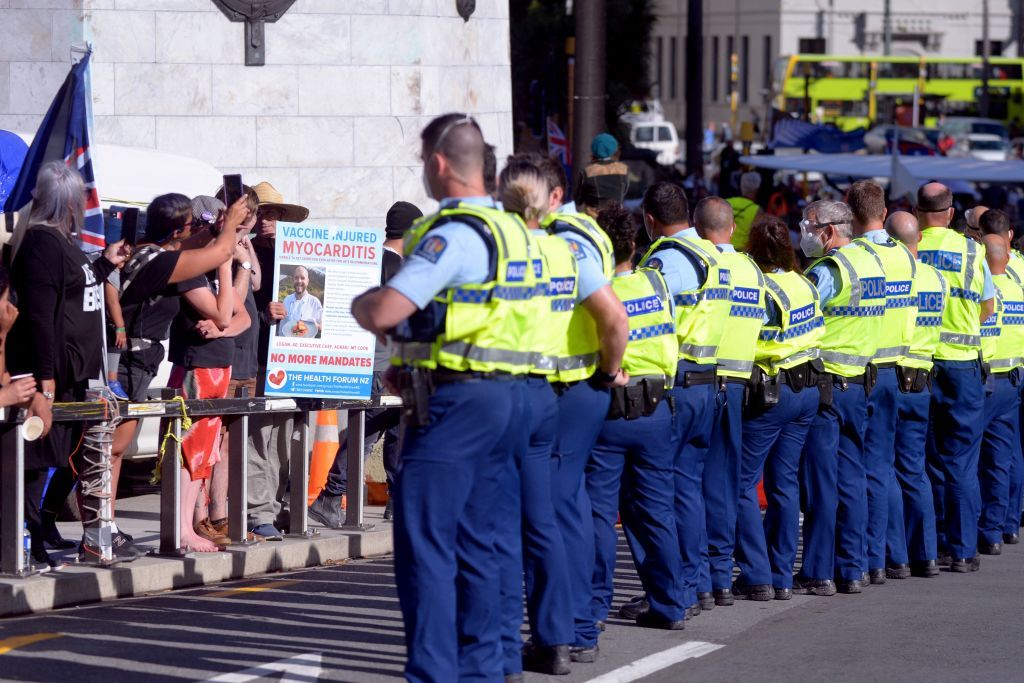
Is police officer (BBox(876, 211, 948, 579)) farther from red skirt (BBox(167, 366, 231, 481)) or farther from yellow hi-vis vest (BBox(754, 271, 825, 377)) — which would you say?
red skirt (BBox(167, 366, 231, 481))

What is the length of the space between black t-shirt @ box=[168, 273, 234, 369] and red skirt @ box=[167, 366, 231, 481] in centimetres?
4

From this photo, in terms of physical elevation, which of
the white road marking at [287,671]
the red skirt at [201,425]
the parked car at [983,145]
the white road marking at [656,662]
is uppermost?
the parked car at [983,145]

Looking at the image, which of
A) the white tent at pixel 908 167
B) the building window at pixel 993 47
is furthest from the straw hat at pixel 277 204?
the building window at pixel 993 47

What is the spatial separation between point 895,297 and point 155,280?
3.67 metres

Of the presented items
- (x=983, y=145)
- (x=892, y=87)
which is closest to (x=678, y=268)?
(x=983, y=145)

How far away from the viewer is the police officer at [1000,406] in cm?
1075

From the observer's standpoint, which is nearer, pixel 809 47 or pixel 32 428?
pixel 32 428

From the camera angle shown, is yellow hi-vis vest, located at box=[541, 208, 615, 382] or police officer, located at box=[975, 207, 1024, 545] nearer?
yellow hi-vis vest, located at box=[541, 208, 615, 382]

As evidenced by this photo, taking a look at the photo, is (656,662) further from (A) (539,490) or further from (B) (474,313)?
(B) (474,313)

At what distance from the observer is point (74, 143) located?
8.80 m

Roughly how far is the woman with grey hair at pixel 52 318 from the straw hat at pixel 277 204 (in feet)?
5.64

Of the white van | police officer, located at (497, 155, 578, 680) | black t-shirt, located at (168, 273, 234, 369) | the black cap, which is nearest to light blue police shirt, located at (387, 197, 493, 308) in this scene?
police officer, located at (497, 155, 578, 680)

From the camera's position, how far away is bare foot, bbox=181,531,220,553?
912cm

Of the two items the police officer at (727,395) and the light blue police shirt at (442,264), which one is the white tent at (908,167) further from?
the light blue police shirt at (442,264)
